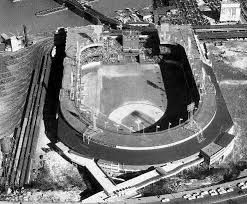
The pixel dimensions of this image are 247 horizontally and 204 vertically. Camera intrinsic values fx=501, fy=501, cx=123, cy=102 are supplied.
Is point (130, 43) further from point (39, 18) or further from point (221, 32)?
point (39, 18)

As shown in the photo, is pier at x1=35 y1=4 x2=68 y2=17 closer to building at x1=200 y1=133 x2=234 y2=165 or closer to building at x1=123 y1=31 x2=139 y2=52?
building at x1=123 y1=31 x2=139 y2=52

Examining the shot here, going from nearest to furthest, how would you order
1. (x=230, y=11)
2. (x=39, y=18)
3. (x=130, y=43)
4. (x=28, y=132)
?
(x=28, y=132) → (x=130, y=43) → (x=230, y=11) → (x=39, y=18)

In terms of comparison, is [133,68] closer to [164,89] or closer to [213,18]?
[164,89]

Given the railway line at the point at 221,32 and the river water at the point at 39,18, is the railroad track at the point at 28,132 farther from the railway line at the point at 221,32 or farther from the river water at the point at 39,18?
the railway line at the point at 221,32

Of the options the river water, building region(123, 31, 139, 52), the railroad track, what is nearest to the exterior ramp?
the railroad track

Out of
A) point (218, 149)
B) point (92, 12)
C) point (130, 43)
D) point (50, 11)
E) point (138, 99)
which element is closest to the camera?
point (218, 149)

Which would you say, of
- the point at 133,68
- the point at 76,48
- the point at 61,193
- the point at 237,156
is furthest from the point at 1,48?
the point at 237,156

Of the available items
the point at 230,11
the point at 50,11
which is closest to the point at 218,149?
the point at 230,11
